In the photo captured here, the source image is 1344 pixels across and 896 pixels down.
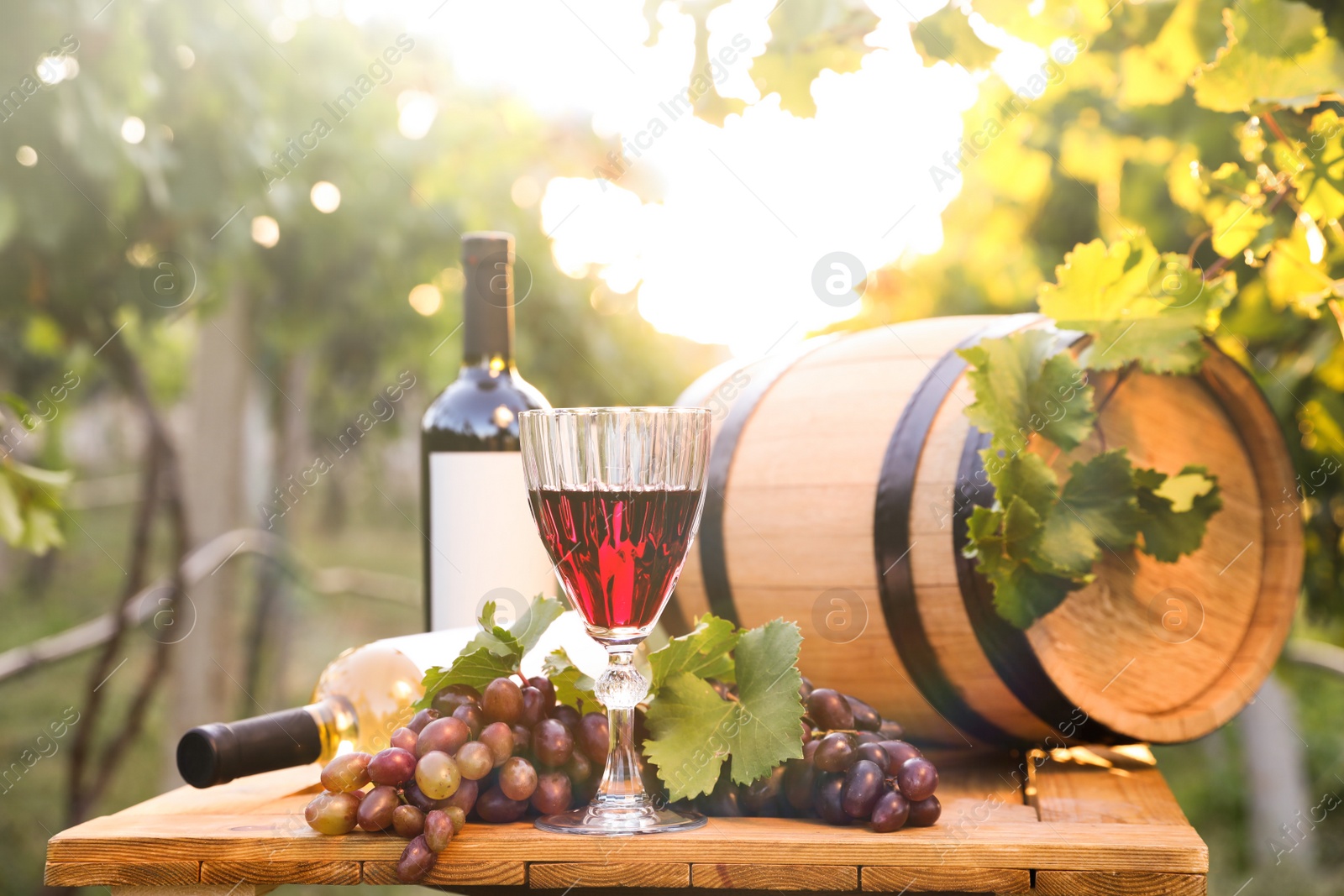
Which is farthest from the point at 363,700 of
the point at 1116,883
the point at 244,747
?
the point at 1116,883

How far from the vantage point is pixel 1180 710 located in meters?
1.27

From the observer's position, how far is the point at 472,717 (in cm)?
96

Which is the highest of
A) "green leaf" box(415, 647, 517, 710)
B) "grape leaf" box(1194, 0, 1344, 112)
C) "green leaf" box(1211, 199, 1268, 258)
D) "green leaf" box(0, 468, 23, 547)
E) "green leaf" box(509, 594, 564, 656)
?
"grape leaf" box(1194, 0, 1344, 112)

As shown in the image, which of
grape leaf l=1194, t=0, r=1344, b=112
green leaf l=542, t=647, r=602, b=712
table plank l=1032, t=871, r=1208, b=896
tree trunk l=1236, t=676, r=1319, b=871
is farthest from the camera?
tree trunk l=1236, t=676, r=1319, b=871

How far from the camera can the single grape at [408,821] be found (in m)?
Result: 0.87

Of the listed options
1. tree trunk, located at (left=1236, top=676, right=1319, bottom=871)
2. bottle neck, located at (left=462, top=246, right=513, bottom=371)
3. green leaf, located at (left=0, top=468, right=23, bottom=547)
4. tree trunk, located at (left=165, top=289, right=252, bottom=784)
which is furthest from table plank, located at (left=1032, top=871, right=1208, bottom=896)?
tree trunk, located at (left=1236, top=676, right=1319, bottom=871)

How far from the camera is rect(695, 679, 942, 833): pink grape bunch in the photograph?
0.91 meters

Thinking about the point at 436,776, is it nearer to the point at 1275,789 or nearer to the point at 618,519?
the point at 618,519

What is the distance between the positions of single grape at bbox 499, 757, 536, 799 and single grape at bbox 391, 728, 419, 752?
0.08m

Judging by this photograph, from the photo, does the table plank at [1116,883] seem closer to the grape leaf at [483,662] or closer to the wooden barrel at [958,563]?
the wooden barrel at [958,563]

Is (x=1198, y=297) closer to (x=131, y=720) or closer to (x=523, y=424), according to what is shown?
(x=523, y=424)

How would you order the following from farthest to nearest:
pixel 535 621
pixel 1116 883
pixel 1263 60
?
pixel 1263 60, pixel 535 621, pixel 1116 883

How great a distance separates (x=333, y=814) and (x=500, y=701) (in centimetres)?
16

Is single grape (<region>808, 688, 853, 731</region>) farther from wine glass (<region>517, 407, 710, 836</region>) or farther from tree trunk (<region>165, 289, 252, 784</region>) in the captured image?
tree trunk (<region>165, 289, 252, 784</region>)
